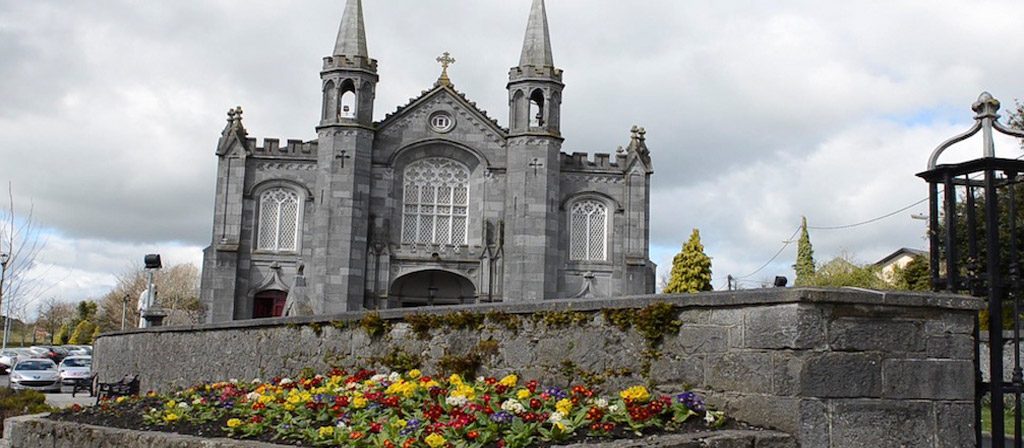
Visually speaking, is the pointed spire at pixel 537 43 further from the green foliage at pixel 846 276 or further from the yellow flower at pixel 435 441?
the yellow flower at pixel 435 441

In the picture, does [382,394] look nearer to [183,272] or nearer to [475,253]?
[475,253]

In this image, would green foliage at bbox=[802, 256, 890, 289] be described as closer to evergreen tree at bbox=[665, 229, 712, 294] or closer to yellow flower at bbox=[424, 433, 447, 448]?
evergreen tree at bbox=[665, 229, 712, 294]

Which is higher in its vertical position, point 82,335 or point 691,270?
point 691,270

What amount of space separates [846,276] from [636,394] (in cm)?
4403

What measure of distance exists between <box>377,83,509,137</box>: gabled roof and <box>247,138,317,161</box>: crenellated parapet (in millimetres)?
2935

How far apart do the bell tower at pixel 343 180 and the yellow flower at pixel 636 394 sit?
89.0ft

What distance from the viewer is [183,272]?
90.8m

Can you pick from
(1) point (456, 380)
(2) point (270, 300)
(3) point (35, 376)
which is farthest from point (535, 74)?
(1) point (456, 380)

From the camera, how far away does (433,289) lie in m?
36.9

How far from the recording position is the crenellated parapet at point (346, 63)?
3550 centimetres

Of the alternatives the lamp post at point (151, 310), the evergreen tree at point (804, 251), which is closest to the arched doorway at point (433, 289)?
the lamp post at point (151, 310)

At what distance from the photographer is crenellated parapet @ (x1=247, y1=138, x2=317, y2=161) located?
36594mm

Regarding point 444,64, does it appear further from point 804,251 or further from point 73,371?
point 804,251

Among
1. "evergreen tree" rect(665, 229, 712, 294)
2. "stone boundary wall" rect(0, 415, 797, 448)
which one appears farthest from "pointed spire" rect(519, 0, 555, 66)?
"stone boundary wall" rect(0, 415, 797, 448)
